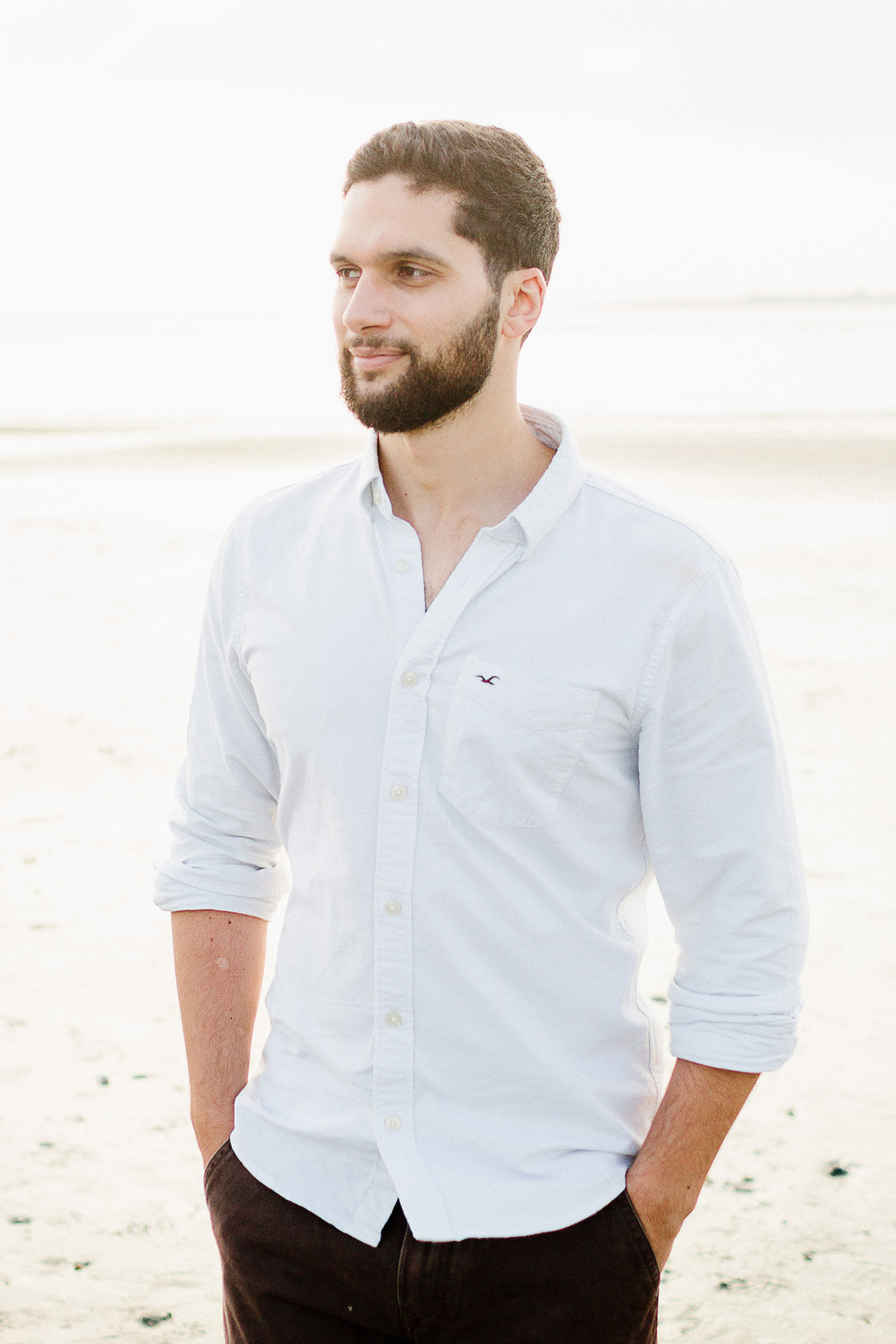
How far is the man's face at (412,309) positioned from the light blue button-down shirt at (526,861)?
21 centimetres

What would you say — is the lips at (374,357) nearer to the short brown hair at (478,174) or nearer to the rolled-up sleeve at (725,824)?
the short brown hair at (478,174)

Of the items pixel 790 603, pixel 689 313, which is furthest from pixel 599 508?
pixel 689 313

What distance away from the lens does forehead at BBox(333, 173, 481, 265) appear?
6.01 feet

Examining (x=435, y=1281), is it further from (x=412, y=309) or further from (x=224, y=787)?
(x=412, y=309)

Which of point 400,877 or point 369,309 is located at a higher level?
point 369,309

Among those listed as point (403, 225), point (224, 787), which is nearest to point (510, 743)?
point (224, 787)

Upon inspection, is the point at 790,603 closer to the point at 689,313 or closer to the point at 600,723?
the point at 600,723

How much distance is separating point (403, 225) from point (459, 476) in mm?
361

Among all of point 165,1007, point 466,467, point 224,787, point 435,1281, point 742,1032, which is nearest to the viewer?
point 435,1281

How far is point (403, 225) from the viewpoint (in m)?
1.83

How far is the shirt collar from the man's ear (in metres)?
0.13

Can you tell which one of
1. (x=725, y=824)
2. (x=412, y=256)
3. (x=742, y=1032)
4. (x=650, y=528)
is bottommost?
(x=742, y=1032)

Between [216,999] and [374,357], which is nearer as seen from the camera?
[374,357]

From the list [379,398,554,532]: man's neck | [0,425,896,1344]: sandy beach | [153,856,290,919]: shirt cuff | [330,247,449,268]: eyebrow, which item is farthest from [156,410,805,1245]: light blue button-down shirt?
[0,425,896,1344]: sandy beach
